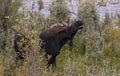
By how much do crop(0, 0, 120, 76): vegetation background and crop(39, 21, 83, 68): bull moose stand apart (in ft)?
0.84

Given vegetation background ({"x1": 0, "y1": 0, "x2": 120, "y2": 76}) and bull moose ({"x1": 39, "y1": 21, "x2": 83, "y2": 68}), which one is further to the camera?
bull moose ({"x1": 39, "y1": 21, "x2": 83, "y2": 68})

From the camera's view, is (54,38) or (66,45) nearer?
(54,38)

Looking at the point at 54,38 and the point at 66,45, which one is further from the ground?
the point at 54,38

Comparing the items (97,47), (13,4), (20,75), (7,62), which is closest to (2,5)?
(13,4)

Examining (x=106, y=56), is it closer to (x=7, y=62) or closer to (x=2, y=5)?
(x=2, y=5)

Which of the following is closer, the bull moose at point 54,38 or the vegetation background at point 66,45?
the vegetation background at point 66,45

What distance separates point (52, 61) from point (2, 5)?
8.72 ft

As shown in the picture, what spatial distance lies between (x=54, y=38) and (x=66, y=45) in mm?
1887

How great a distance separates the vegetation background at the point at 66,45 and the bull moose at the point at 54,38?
26 centimetres

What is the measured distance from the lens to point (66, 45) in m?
12.3

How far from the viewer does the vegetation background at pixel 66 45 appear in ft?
23.0

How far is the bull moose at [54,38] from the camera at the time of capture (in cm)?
1024

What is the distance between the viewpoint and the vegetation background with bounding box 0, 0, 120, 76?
7004 mm

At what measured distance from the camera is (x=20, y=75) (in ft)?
23.6
